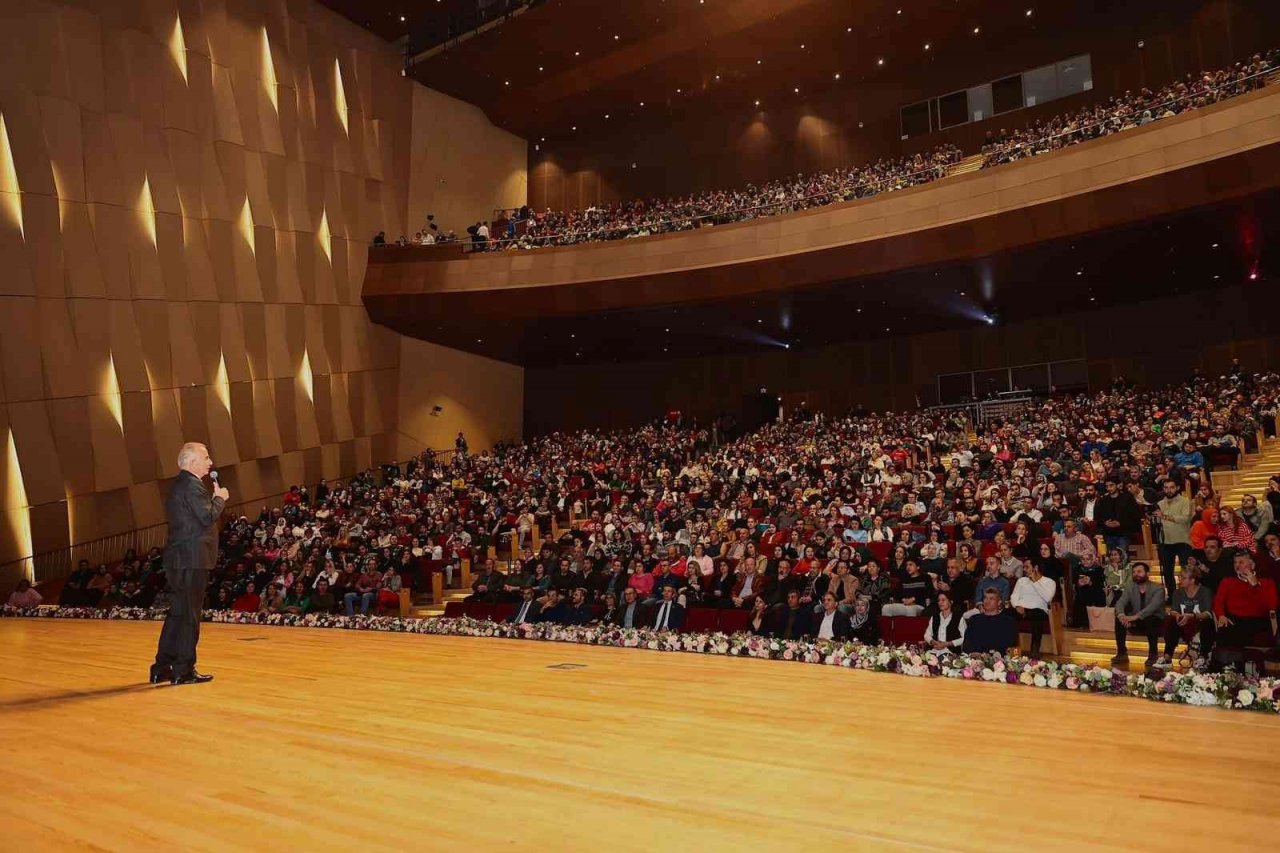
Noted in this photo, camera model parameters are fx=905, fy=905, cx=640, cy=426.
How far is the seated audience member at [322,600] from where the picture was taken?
33.3 feet

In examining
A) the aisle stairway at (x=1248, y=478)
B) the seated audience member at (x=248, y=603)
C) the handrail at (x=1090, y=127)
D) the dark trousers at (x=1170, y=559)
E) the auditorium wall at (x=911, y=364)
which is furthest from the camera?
the auditorium wall at (x=911, y=364)

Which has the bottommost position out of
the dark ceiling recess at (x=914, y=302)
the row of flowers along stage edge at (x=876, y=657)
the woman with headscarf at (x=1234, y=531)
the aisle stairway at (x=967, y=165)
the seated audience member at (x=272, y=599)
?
the row of flowers along stage edge at (x=876, y=657)

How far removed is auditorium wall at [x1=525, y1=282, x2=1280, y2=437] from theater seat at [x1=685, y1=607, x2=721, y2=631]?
44.4ft

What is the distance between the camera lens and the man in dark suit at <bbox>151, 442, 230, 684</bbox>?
4.10 metres

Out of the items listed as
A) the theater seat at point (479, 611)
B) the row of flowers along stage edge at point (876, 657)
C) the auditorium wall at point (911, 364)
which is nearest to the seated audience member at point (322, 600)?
the row of flowers along stage edge at point (876, 657)

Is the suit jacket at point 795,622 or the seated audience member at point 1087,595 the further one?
the suit jacket at point 795,622

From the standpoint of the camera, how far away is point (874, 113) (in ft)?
67.7

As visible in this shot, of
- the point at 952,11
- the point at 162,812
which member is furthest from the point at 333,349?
the point at 162,812

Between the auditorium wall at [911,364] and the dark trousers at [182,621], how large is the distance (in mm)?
17712

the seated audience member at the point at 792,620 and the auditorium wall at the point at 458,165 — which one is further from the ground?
the auditorium wall at the point at 458,165

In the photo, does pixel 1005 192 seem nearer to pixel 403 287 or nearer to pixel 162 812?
pixel 403 287

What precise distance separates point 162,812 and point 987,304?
17.6 m

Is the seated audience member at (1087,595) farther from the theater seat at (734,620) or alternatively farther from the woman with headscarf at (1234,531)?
the theater seat at (734,620)

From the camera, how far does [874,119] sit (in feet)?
67.7
